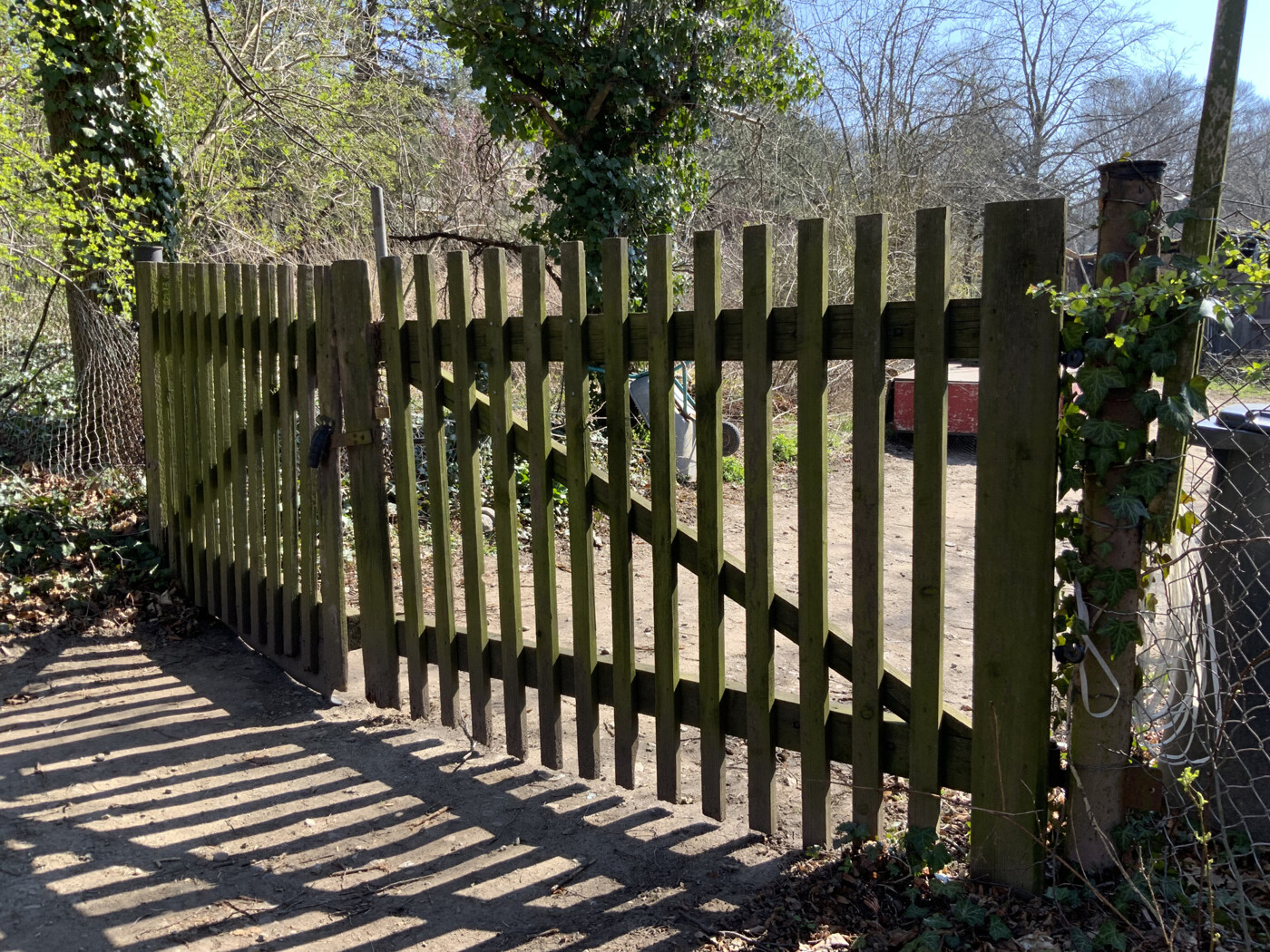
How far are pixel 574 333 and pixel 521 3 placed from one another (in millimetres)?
6038

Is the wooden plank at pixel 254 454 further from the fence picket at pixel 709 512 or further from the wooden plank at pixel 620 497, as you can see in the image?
the fence picket at pixel 709 512

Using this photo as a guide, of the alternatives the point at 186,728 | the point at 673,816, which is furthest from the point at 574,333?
the point at 186,728

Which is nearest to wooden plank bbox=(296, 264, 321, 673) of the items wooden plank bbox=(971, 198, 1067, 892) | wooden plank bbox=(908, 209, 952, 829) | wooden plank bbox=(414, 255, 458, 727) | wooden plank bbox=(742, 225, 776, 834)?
wooden plank bbox=(414, 255, 458, 727)

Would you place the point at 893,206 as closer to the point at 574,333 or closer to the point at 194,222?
the point at 194,222

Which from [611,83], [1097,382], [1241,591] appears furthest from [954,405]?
[1097,382]

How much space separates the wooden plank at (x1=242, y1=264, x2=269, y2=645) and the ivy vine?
362 centimetres

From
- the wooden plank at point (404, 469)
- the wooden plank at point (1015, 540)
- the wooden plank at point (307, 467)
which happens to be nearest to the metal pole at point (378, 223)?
the wooden plank at point (307, 467)

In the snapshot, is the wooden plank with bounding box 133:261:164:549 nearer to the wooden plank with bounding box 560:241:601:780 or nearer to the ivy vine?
the wooden plank with bounding box 560:241:601:780

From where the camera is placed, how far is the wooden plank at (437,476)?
3717mm

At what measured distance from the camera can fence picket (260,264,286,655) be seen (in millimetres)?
4438

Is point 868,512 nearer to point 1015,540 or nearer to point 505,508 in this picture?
point 1015,540

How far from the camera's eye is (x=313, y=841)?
3225mm

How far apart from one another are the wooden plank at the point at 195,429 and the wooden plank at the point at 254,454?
0.55 m

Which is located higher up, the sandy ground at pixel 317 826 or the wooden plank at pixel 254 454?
the wooden plank at pixel 254 454
